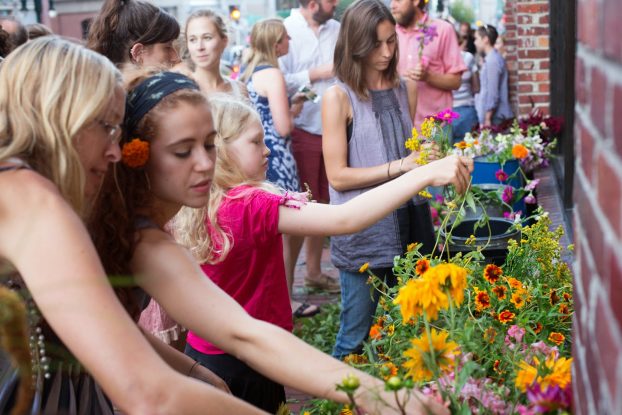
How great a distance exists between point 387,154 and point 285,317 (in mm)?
1146

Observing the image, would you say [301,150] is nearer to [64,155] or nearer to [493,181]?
[493,181]

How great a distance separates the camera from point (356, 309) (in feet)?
13.4

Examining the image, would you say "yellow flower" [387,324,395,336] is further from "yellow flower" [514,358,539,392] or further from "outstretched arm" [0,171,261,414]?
"outstretched arm" [0,171,261,414]

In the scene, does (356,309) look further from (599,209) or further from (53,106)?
(599,209)

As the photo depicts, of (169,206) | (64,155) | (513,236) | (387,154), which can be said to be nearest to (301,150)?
(387,154)

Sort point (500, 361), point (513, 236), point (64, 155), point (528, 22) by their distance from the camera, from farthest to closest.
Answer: point (528, 22), point (513, 236), point (500, 361), point (64, 155)

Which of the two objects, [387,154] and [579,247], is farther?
[387,154]

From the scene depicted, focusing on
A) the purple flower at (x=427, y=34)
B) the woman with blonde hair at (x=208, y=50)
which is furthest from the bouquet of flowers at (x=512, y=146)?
the woman with blonde hair at (x=208, y=50)

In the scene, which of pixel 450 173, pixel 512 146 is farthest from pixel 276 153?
pixel 450 173

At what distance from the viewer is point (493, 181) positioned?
5613mm

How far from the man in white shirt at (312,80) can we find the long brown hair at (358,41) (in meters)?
2.25

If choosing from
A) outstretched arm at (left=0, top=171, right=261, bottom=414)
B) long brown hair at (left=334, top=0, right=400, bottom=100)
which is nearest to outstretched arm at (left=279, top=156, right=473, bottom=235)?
outstretched arm at (left=0, top=171, right=261, bottom=414)

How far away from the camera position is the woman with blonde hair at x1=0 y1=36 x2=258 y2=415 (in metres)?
1.64

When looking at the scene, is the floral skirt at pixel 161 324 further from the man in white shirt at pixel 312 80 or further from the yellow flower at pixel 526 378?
the man in white shirt at pixel 312 80
